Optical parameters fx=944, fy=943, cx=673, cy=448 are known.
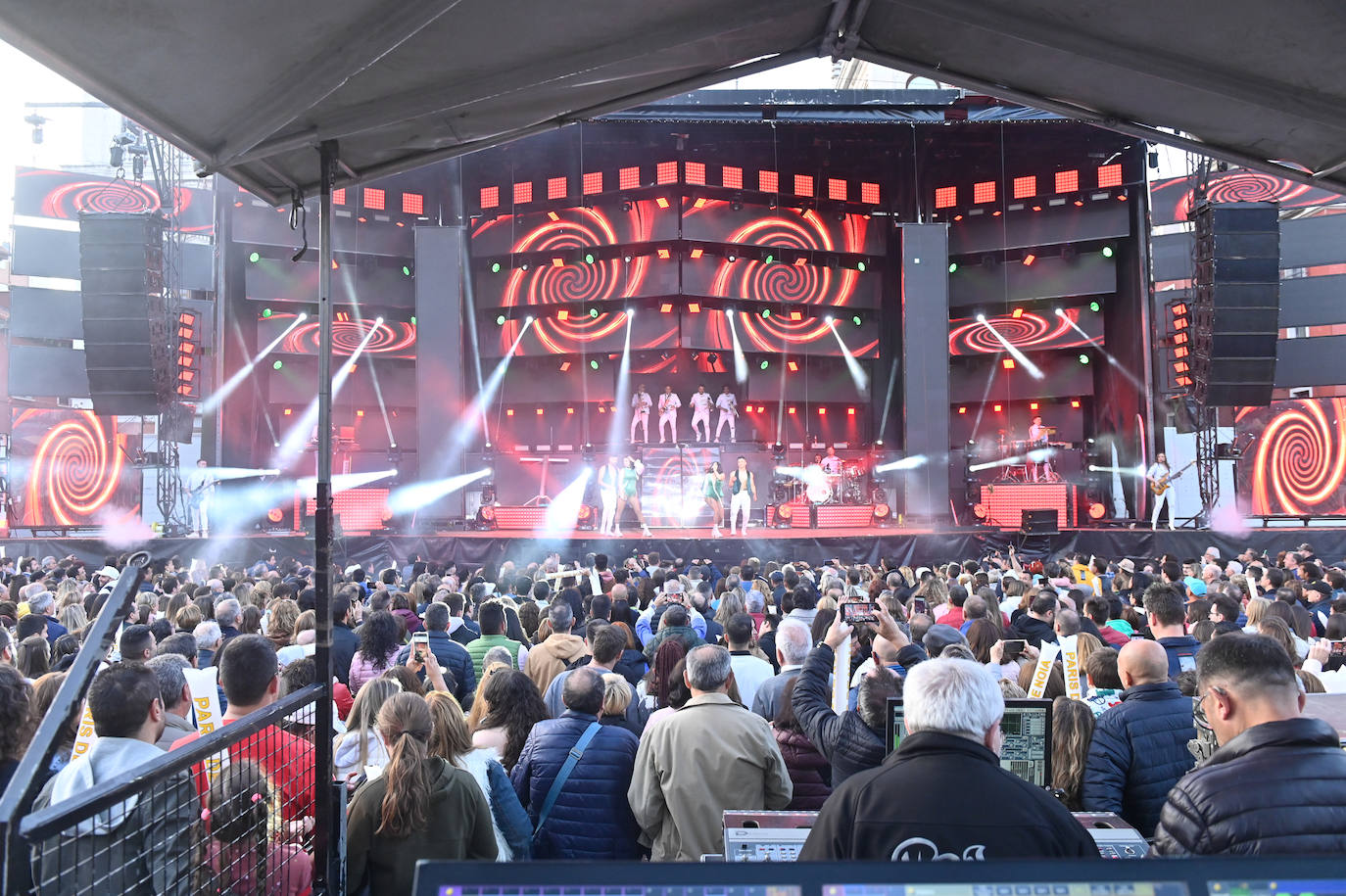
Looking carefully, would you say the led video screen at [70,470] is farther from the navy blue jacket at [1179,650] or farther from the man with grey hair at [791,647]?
the navy blue jacket at [1179,650]

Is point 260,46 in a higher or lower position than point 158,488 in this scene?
higher

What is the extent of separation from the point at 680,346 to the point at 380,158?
770 inches

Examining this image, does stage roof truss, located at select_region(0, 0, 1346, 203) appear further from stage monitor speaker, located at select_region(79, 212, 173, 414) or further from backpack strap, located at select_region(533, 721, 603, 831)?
stage monitor speaker, located at select_region(79, 212, 173, 414)

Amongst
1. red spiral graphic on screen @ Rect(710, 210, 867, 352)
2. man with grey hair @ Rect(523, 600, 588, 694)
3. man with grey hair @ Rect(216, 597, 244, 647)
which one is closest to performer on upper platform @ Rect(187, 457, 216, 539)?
red spiral graphic on screen @ Rect(710, 210, 867, 352)

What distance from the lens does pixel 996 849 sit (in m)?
1.91

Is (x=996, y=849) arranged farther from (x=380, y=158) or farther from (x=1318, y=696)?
(x=380, y=158)

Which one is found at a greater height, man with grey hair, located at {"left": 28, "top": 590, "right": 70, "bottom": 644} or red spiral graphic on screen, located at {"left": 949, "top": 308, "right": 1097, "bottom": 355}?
red spiral graphic on screen, located at {"left": 949, "top": 308, "right": 1097, "bottom": 355}

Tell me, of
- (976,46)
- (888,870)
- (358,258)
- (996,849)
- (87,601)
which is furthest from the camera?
(358,258)

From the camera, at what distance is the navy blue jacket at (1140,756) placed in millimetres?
3223

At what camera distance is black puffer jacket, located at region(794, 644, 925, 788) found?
121 inches

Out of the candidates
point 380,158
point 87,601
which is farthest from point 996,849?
point 87,601

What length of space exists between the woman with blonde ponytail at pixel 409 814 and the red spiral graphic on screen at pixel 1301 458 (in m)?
23.5

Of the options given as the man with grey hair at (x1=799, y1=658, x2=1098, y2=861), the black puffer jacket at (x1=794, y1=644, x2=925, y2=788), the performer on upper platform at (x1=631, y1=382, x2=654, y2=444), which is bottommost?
the black puffer jacket at (x1=794, y1=644, x2=925, y2=788)

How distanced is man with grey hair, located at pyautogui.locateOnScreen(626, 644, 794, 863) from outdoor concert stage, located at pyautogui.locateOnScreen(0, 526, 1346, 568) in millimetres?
12641
